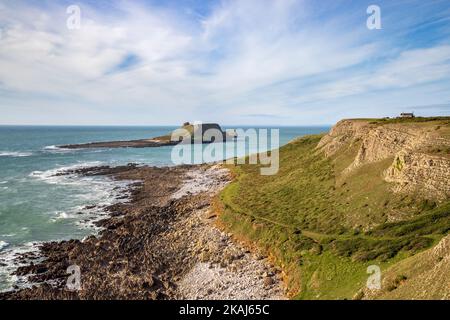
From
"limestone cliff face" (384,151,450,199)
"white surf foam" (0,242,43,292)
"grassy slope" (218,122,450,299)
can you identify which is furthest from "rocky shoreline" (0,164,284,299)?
"limestone cliff face" (384,151,450,199)

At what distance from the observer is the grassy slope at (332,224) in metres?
29.7

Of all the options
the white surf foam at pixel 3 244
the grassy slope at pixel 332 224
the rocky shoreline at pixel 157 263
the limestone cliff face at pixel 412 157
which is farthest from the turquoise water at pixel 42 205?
the limestone cliff face at pixel 412 157

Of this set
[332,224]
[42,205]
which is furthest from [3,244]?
[332,224]

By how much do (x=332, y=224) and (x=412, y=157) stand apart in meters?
12.4

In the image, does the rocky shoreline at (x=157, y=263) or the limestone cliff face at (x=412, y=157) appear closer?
the rocky shoreline at (x=157, y=263)

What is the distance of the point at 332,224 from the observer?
129 feet

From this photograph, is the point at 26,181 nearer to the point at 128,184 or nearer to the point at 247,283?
the point at 128,184

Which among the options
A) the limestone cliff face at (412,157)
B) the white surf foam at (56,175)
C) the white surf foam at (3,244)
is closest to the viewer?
the limestone cliff face at (412,157)

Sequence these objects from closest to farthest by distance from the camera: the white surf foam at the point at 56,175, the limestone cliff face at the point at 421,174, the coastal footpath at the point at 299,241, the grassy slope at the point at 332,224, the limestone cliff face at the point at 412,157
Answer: the coastal footpath at the point at 299,241
the grassy slope at the point at 332,224
the limestone cliff face at the point at 421,174
the limestone cliff face at the point at 412,157
the white surf foam at the point at 56,175

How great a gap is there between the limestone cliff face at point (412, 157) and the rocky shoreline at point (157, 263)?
1888cm

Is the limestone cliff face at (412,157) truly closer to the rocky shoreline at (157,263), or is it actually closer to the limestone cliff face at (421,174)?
the limestone cliff face at (421,174)

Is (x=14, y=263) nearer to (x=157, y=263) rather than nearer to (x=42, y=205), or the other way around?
(x=157, y=263)

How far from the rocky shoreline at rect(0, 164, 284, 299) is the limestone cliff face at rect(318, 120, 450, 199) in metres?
18.9

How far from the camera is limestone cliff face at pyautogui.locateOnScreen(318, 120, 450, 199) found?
35.4m
